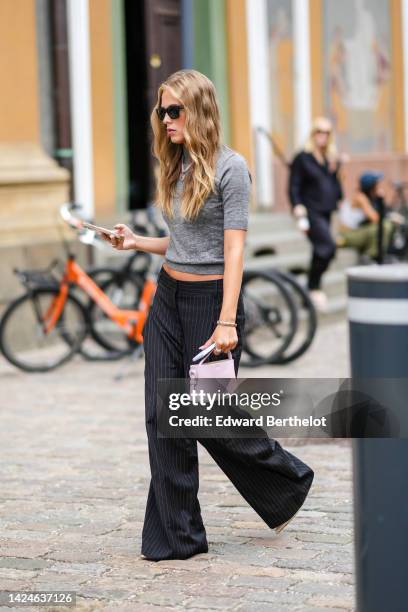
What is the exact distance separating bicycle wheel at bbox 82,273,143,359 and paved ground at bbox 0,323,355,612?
2.13 m

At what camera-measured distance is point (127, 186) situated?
14.7 metres

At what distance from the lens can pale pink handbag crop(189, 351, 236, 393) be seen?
15.8ft

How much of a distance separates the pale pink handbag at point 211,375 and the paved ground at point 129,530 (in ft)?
2.16

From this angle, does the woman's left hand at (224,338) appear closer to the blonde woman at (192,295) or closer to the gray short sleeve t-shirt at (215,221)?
the blonde woman at (192,295)

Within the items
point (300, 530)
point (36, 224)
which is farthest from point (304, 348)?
point (300, 530)

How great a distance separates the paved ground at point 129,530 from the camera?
462cm

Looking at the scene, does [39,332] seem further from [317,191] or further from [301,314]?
[317,191]

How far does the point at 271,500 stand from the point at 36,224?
7.43 m

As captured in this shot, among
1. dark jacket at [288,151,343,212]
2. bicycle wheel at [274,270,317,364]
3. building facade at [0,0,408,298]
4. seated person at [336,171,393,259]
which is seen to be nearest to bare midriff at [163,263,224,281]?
bicycle wheel at [274,270,317,364]

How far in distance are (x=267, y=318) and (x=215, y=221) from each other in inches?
215

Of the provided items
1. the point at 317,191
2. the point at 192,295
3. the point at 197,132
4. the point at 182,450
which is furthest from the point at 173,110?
the point at 317,191

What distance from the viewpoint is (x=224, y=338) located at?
4.86 m

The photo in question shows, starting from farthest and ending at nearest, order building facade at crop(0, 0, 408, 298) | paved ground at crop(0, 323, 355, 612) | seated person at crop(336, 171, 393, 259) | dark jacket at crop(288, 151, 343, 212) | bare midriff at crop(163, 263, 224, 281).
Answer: seated person at crop(336, 171, 393, 259) → dark jacket at crop(288, 151, 343, 212) → building facade at crop(0, 0, 408, 298) → bare midriff at crop(163, 263, 224, 281) → paved ground at crop(0, 323, 355, 612)

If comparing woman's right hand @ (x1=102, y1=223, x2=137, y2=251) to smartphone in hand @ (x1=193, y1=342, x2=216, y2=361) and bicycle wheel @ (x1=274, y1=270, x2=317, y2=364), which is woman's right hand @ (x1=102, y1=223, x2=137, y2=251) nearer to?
smartphone in hand @ (x1=193, y1=342, x2=216, y2=361)
